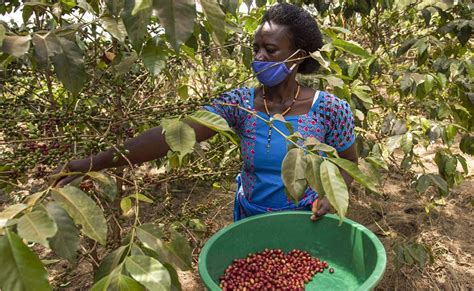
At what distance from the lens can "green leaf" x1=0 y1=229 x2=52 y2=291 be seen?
651mm

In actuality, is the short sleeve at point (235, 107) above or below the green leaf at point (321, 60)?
below

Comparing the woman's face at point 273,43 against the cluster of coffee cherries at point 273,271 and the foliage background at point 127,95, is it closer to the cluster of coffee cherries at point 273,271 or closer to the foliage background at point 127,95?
the foliage background at point 127,95

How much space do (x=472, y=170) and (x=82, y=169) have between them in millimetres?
3536

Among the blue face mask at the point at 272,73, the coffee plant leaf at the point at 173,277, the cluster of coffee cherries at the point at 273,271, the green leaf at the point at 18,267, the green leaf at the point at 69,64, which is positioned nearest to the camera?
→ the green leaf at the point at 18,267

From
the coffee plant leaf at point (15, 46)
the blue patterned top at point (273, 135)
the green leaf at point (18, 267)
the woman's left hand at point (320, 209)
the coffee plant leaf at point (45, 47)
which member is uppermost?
the coffee plant leaf at point (15, 46)

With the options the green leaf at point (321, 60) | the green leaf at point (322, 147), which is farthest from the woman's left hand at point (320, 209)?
the green leaf at point (322, 147)

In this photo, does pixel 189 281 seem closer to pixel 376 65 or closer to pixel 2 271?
pixel 376 65

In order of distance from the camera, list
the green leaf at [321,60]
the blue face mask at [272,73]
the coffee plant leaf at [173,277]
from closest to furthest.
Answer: the coffee plant leaf at [173,277] → the green leaf at [321,60] → the blue face mask at [272,73]

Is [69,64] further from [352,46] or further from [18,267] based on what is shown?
[352,46]

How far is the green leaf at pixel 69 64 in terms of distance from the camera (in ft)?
3.31

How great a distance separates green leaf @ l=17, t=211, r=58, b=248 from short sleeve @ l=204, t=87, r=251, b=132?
1036mm

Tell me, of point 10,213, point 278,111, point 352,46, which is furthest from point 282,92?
point 10,213

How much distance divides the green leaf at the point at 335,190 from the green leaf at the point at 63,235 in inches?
18.0

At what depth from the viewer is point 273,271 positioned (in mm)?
1620
